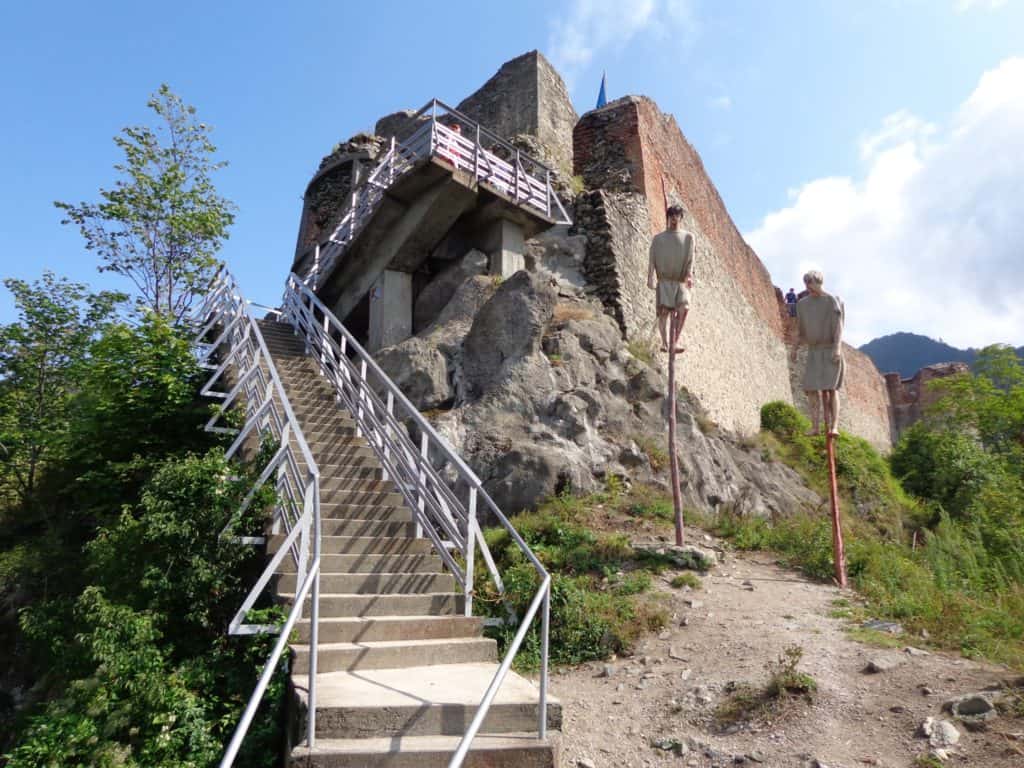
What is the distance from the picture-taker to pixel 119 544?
523 cm

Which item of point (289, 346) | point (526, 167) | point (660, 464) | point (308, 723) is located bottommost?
point (308, 723)

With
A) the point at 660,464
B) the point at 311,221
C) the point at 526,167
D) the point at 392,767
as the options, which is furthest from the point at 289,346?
the point at 311,221

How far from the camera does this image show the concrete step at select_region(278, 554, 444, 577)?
16.8 feet

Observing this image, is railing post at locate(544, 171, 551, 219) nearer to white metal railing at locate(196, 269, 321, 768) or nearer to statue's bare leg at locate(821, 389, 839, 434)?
white metal railing at locate(196, 269, 321, 768)

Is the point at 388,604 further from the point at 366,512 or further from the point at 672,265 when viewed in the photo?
the point at 672,265

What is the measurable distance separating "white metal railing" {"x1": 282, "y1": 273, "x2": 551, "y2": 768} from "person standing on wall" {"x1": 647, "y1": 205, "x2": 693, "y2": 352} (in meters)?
3.36

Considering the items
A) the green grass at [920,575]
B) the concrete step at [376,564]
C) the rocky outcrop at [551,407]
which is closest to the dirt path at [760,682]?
the green grass at [920,575]

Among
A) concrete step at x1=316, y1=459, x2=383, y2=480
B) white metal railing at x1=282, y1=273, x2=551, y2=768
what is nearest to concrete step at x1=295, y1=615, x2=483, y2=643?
white metal railing at x1=282, y1=273, x2=551, y2=768

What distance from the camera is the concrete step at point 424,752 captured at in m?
3.15

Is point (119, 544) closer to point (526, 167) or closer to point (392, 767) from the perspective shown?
point (392, 767)

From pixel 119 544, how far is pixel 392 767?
11.1 feet

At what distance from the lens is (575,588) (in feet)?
20.4

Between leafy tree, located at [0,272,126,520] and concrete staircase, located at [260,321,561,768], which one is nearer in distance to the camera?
concrete staircase, located at [260,321,561,768]

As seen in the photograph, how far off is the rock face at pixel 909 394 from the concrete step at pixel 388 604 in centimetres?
3964
